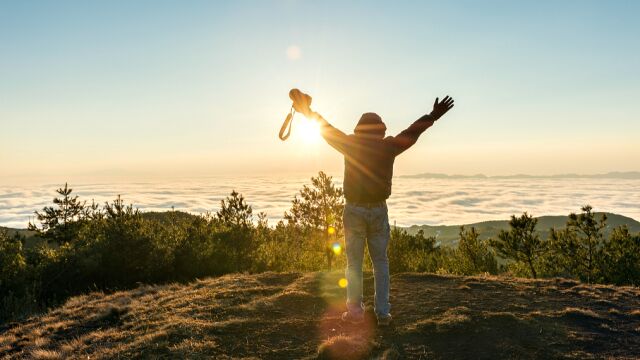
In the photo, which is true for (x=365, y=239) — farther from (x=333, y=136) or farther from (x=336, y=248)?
(x=336, y=248)

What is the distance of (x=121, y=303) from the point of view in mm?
11250

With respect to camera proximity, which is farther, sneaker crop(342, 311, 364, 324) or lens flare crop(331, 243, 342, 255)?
lens flare crop(331, 243, 342, 255)

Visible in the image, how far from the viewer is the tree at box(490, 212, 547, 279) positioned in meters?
17.2

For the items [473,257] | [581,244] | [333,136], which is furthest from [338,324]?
[581,244]

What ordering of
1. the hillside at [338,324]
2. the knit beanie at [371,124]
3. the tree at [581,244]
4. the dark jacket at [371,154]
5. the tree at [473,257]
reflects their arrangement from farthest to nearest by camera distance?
the tree at [473,257] < the tree at [581,244] < the knit beanie at [371,124] < the dark jacket at [371,154] < the hillside at [338,324]

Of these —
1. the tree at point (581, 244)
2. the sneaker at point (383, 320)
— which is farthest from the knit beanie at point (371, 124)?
the tree at point (581, 244)

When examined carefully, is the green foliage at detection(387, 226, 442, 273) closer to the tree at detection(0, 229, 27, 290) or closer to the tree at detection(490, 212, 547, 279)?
the tree at detection(490, 212, 547, 279)

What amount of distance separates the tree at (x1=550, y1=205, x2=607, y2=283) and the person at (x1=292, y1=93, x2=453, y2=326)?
543 inches

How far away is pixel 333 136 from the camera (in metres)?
6.50

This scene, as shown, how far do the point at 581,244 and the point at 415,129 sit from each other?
49.8 feet

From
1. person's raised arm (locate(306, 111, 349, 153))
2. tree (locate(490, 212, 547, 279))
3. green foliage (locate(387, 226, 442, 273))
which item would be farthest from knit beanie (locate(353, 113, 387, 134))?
tree (locate(490, 212, 547, 279))

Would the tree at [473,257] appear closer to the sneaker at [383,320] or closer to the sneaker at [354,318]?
the sneaker at [383,320]

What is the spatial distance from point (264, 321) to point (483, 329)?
3.88 metres

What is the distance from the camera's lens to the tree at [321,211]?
26.6 meters
